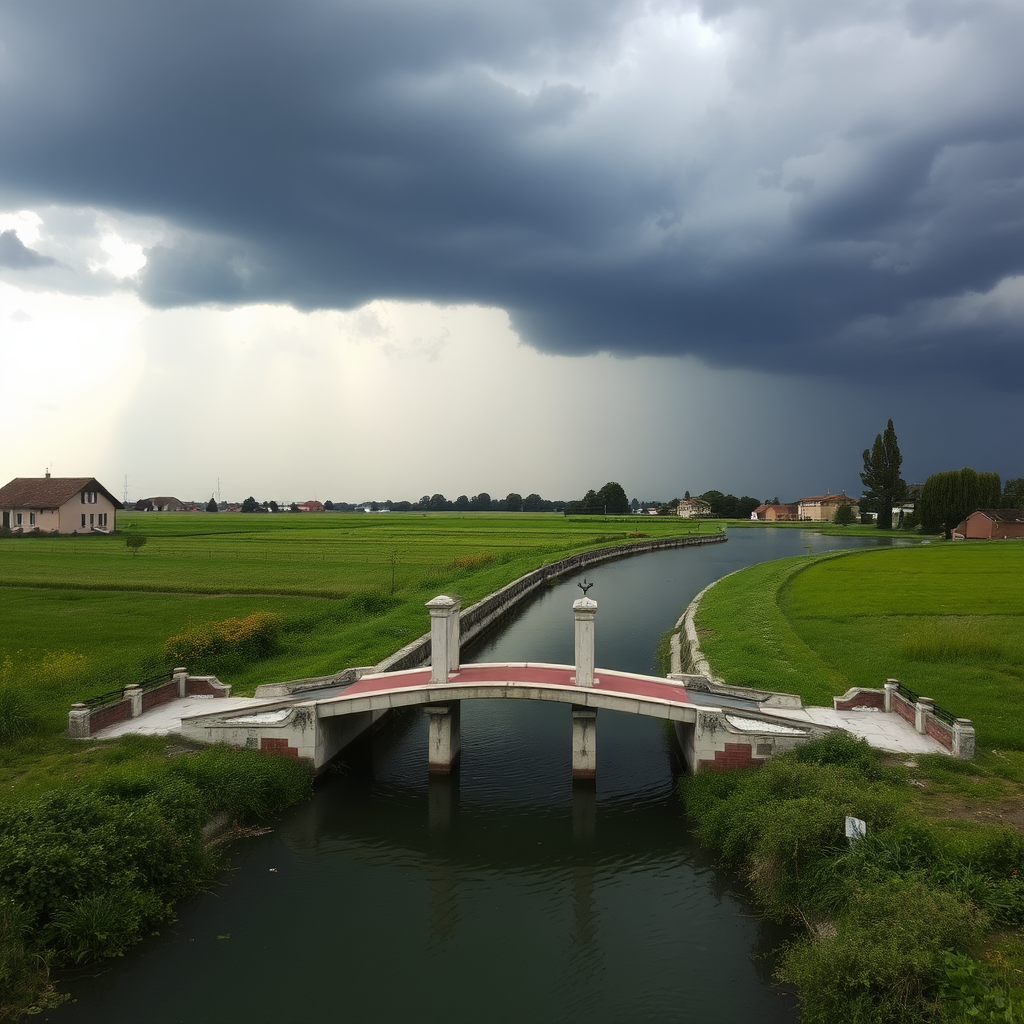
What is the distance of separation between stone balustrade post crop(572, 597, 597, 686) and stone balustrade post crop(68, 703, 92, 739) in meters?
10.6

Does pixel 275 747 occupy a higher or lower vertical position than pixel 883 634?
lower

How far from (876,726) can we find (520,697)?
8077mm

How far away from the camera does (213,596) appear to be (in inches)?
1379

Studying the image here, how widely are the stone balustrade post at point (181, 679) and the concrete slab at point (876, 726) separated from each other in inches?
578

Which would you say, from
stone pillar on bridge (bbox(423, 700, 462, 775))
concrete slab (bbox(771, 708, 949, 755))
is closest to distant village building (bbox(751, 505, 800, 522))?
concrete slab (bbox(771, 708, 949, 755))

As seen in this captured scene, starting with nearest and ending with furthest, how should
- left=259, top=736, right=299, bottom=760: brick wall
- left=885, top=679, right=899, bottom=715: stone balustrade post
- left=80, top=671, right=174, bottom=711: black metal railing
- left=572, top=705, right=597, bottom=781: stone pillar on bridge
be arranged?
left=259, top=736, right=299, bottom=760: brick wall
left=572, top=705, right=597, bottom=781: stone pillar on bridge
left=80, top=671, right=174, bottom=711: black metal railing
left=885, top=679, right=899, bottom=715: stone balustrade post

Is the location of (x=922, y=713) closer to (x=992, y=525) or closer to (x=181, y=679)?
(x=181, y=679)

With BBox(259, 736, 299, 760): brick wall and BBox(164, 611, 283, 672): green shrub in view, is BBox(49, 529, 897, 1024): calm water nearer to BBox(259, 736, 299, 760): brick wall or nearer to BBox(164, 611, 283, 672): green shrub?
BBox(259, 736, 299, 760): brick wall

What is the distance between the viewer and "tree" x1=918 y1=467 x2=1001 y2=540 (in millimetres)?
94812

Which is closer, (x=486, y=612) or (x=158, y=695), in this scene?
(x=158, y=695)

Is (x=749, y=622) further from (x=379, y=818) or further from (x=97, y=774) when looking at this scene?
(x=97, y=774)

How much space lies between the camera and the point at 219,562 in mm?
49281

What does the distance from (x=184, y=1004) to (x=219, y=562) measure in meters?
42.8

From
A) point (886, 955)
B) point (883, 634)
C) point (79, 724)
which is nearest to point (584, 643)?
point (886, 955)
